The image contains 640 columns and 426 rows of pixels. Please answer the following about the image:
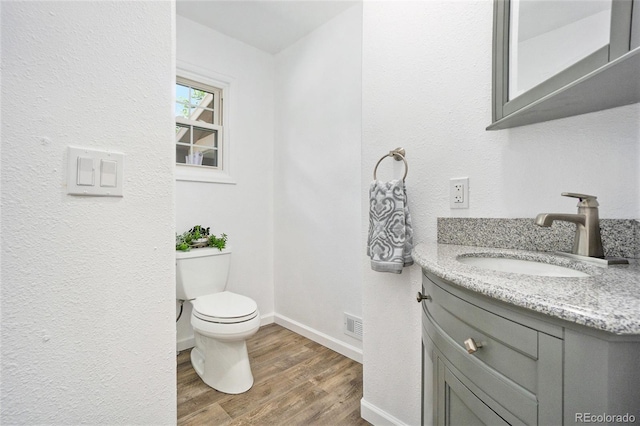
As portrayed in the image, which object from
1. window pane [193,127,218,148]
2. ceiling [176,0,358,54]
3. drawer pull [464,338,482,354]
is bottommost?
drawer pull [464,338,482,354]

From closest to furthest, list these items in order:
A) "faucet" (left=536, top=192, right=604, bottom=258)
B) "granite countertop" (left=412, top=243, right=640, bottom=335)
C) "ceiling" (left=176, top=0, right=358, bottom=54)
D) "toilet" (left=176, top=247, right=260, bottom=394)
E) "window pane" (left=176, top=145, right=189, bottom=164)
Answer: "granite countertop" (left=412, top=243, right=640, bottom=335)
"faucet" (left=536, top=192, right=604, bottom=258)
"toilet" (left=176, top=247, right=260, bottom=394)
"ceiling" (left=176, top=0, right=358, bottom=54)
"window pane" (left=176, top=145, right=189, bottom=164)

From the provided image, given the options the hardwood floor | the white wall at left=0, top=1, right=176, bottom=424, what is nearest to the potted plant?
the hardwood floor

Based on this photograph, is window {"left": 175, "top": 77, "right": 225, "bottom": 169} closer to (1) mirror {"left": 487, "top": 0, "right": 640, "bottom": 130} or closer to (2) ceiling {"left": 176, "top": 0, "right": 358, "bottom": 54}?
(2) ceiling {"left": 176, "top": 0, "right": 358, "bottom": 54}

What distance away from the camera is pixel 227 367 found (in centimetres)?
177

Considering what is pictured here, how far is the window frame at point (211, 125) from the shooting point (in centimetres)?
232

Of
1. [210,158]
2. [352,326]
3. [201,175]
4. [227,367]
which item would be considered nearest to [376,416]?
[352,326]

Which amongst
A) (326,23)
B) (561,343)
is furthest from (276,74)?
(561,343)

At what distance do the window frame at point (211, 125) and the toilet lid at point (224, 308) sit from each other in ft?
2.99

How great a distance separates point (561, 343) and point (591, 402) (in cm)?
8

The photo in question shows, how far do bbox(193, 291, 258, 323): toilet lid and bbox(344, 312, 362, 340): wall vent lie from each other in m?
0.71

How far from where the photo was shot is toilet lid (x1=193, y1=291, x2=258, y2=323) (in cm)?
172

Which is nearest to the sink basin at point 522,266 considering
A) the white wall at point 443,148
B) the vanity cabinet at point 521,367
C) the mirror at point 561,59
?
the white wall at point 443,148

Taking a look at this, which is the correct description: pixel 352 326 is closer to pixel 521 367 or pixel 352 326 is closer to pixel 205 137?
pixel 521 367

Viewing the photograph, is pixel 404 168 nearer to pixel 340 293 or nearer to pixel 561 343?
pixel 561 343
